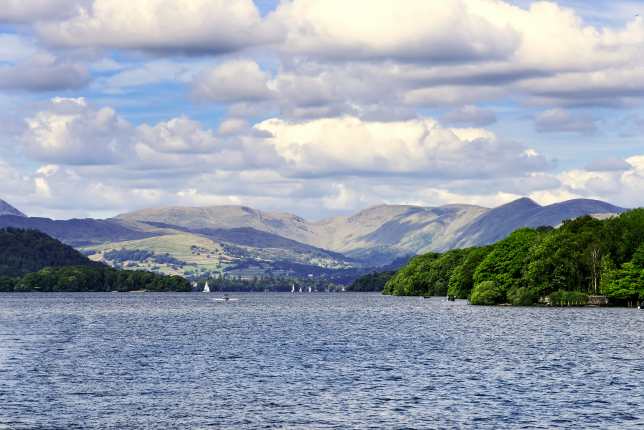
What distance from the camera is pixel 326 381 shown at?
336ft

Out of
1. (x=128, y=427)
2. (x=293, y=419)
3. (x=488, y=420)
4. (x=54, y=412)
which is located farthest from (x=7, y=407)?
(x=488, y=420)

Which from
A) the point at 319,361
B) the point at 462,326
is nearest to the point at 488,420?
the point at 319,361

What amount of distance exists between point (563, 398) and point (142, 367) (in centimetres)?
5218

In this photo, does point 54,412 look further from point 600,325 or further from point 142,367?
point 600,325

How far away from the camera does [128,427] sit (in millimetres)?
73688

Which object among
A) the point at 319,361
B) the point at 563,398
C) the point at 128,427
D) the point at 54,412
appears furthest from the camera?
the point at 319,361

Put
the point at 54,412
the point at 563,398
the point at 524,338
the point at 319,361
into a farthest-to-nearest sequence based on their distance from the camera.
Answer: the point at 524,338 < the point at 319,361 < the point at 563,398 < the point at 54,412

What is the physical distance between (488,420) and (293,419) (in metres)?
15.8

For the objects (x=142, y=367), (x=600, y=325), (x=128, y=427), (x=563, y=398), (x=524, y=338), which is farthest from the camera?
(x=600, y=325)

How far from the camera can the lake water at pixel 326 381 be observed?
78625mm

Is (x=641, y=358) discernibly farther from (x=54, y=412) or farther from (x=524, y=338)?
(x=54, y=412)

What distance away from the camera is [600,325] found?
632 ft

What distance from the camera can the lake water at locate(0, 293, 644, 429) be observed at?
78.6 m

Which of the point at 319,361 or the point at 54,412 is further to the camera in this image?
the point at 319,361
